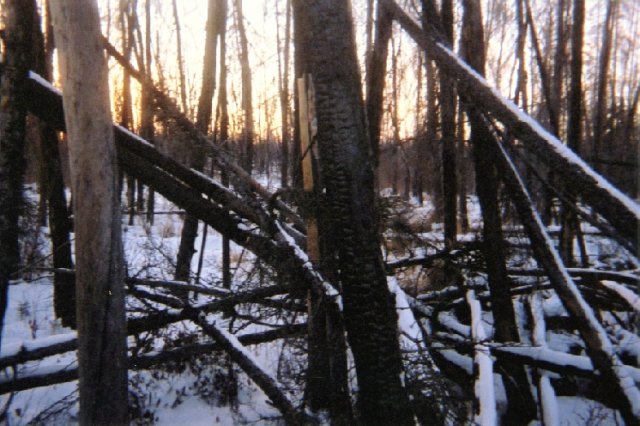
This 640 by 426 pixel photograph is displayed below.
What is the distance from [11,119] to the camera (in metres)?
2.48

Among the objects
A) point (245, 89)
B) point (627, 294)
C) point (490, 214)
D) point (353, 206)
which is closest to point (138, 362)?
point (353, 206)

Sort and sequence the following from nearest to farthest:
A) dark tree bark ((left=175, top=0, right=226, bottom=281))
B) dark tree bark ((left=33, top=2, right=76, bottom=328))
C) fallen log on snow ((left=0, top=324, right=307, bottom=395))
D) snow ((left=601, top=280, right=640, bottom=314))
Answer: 1. snow ((left=601, top=280, right=640, bottom=314))
2. fallen log on snow ((left=0, top=324, right=307, bottom=395))
3. dark tree bark ((left=33, top=2, right=76, bottom=328))
4. dark tree bark ((left=175, top=0, right=226, bottom=281))

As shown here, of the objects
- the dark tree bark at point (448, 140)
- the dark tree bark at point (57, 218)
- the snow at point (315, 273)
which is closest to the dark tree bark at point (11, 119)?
the snow at point (315, 273)

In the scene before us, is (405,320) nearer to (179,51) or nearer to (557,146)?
(557,146)

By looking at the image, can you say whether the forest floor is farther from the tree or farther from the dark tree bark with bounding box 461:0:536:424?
the tree

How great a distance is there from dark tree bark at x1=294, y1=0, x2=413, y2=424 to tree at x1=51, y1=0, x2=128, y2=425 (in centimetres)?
96

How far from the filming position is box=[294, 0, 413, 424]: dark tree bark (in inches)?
77.8

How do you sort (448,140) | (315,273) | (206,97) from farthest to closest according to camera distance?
(206,97) → (448,140) → (315,273)

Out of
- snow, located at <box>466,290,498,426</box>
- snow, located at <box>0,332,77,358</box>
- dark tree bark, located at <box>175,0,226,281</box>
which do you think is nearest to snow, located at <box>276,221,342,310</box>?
snow, located at <box>466,290,498,426</box>

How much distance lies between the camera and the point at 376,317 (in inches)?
80.2

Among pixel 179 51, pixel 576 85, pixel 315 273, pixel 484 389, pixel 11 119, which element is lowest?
pixel 484 389

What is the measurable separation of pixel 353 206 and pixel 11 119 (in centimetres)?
201

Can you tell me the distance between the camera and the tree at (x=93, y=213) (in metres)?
1.90

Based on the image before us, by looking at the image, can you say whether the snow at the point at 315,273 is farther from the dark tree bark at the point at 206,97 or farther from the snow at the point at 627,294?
the dark tree bark at the point at 206,97
